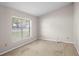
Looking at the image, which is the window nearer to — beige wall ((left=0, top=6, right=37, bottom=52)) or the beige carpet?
beige wall ((left=0, top=6, right=37, bottom=52))

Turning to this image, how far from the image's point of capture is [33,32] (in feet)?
18.4

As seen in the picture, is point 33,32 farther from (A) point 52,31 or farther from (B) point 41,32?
(A) point 52,31

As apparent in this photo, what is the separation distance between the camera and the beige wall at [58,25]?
5.50 meters

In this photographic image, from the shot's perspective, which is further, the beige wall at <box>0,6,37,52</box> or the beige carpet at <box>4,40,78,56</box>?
the beige carpet at <box>4,40,78,56</box>

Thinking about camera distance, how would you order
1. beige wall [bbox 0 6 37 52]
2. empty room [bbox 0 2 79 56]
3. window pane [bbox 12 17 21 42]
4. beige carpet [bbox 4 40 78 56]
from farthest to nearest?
empty room [bbox 0 2 79 56], window pane [bbox 12 17 21 42], beige carpet [bbox 4 40 78 56], beige wall [bbox 0 6 37 52]

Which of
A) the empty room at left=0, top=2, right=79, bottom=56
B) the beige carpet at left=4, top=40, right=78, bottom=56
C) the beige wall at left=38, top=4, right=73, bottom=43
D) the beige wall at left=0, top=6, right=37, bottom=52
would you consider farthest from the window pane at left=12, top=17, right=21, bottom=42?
the beige wall at left=38, top=4, right=73, bottom=43

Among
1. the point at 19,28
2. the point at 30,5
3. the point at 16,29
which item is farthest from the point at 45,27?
the point at 30,5

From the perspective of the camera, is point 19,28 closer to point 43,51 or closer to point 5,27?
point 5,27

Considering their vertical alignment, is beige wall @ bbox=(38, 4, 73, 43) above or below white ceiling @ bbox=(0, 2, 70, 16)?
below

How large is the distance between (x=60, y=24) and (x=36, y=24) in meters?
1.67

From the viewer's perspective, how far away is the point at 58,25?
228 inches

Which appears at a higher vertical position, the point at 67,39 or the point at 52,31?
the point at 52,31

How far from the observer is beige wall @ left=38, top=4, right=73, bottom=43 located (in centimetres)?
550

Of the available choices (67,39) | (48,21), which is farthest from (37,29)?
(67,39)
